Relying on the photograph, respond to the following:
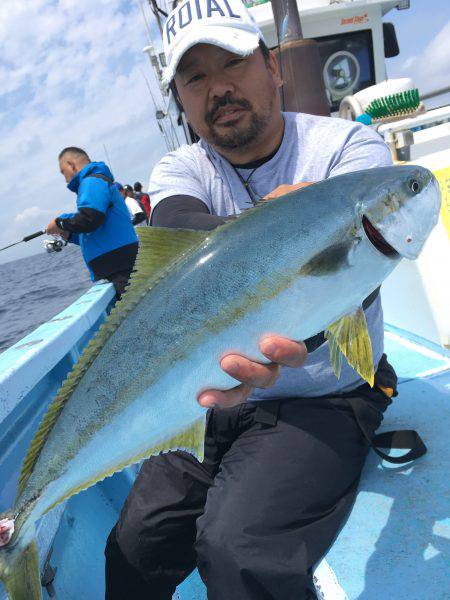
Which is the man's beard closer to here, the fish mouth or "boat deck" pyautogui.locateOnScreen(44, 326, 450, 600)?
the fish mouth

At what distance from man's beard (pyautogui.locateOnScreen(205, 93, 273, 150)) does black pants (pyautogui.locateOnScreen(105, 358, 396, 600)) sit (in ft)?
4.27

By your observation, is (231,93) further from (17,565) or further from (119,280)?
(119,280)

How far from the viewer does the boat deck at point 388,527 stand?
1.57m

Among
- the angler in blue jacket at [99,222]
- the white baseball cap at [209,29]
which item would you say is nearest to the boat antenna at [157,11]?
the angler in blue jacket at [99,222]

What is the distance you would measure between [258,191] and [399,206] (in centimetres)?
101

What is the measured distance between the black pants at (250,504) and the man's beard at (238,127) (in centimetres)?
130

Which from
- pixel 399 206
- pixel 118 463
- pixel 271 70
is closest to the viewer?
pixel 399 206

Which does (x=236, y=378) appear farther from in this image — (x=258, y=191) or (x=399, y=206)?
(x=258, y=191)

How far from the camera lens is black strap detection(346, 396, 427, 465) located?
1964mm

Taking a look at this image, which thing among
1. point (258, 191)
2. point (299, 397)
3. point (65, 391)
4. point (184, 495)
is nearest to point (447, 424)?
point (299, 397)

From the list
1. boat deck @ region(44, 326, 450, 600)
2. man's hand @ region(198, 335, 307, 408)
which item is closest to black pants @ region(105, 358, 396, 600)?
boat deck @ region(44, 326, 450, 600)

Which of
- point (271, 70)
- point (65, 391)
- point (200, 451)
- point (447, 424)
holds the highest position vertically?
point (271, 70)

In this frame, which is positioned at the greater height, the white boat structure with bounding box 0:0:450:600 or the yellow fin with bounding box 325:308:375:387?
the yellow fin with bounding box 325:308:375:387

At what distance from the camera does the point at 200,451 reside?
1497 mm
